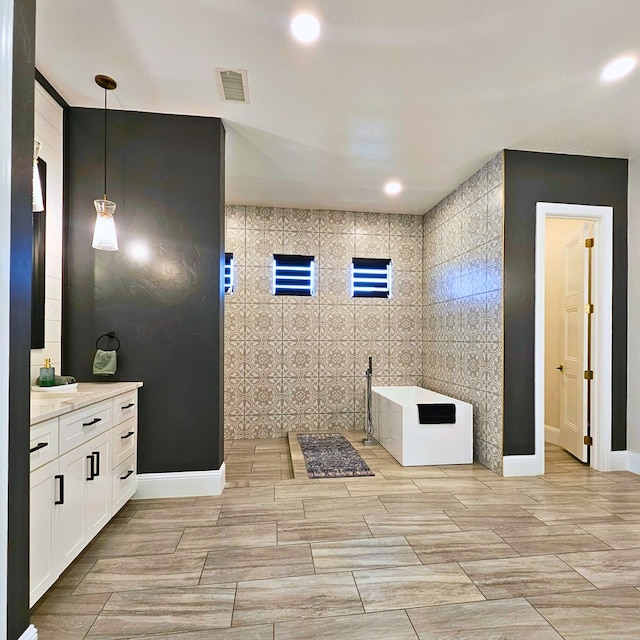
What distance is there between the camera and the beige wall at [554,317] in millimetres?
5125

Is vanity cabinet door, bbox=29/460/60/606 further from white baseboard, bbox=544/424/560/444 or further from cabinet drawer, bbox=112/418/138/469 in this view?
white baseboard, bbox=544/424/560/444

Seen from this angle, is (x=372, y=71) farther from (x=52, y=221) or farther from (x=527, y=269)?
(x=52, y=221)

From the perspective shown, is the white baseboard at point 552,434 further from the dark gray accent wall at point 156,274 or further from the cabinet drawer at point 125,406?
the cabinet drawer at point 125,406

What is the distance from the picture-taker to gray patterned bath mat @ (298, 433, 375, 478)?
13.1ft

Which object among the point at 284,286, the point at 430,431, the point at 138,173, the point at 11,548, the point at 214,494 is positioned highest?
the point at 138,173

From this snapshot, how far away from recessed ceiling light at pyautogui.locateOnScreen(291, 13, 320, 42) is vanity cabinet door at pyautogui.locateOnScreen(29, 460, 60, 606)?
8.40 ft

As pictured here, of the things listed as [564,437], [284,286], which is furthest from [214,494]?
[564,437]

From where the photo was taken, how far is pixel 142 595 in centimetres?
209

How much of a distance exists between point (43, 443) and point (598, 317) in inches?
181

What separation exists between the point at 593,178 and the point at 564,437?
2.82m

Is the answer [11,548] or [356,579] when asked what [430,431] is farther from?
[11,548]

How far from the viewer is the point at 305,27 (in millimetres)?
2359

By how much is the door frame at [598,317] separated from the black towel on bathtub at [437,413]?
2.50 feet

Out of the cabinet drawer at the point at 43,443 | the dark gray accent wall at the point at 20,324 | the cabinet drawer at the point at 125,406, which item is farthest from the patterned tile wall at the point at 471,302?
the dark gray accent wall at the point at 20,324
